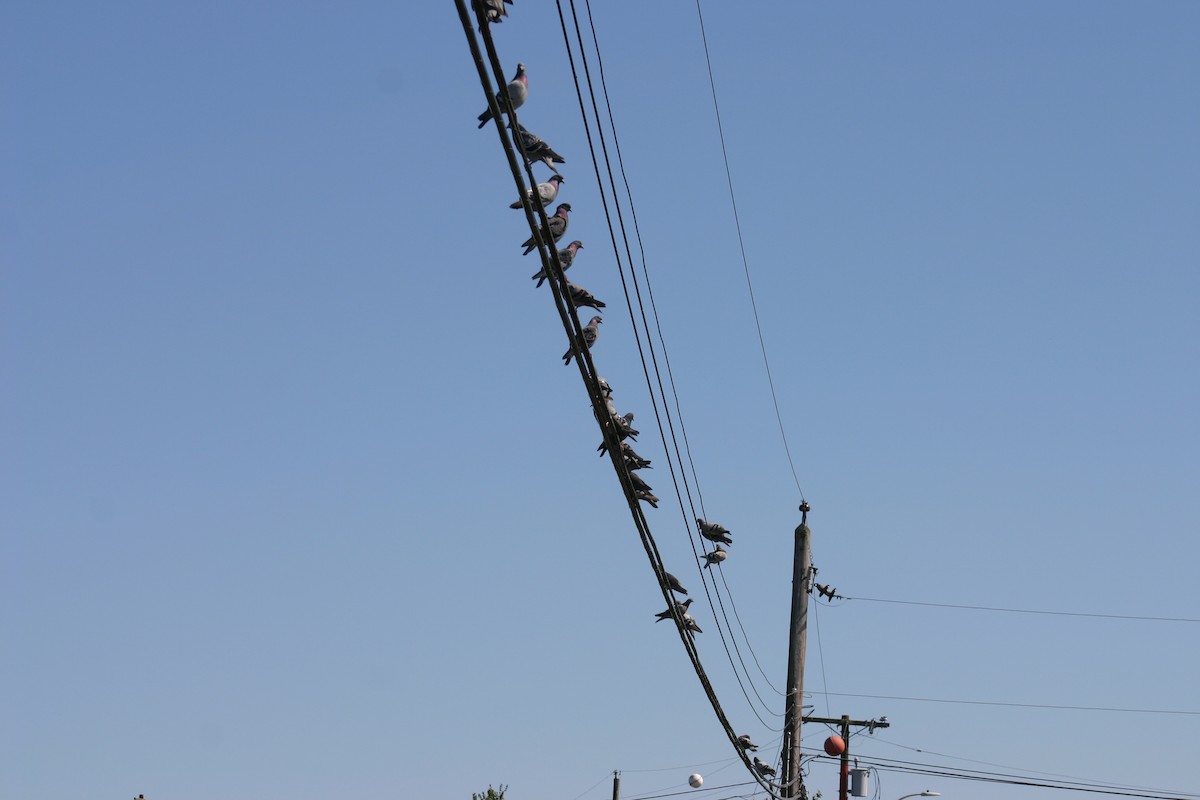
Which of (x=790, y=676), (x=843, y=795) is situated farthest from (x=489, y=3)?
(x=843, y=795)

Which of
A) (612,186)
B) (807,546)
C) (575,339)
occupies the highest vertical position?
(807,546)

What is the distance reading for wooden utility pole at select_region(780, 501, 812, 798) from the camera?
71.3ft

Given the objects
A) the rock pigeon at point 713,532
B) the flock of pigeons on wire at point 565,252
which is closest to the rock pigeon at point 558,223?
the flock of pigeons on wire at point 565,252

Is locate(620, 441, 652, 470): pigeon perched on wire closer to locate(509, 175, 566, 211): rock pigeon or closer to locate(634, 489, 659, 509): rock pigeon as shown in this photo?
locate(634, 489, 659, 509): rock pigeon

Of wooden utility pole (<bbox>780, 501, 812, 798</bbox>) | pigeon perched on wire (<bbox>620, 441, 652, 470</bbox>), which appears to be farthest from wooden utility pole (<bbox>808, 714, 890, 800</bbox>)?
pigeon perched on wire (<bbox>620, 441, 652, 470</bbox>)

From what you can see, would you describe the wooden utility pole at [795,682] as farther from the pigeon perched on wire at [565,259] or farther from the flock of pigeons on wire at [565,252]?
the pigeon perched on wire at [565,259]

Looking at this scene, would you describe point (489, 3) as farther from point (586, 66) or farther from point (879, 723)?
point (879, 723)

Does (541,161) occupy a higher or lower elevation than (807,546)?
lower

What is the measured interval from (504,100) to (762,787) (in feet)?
54.0

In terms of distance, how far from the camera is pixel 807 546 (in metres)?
23.3

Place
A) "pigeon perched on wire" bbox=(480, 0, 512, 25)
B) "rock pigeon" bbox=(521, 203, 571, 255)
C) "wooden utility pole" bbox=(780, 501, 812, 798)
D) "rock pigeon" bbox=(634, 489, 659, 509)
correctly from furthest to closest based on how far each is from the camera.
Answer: "wooden utility pole" bbox=(780, 501, 812, 798) → "rock pigeon" bbox=(634, 489, 659, 509) → "rock pigeon" bbox=(521, 203, 571, 255) → "pigeon perched on wire" bbox=(480, 0, 512, 25)

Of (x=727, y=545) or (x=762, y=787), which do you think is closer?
(x=727, y=545)

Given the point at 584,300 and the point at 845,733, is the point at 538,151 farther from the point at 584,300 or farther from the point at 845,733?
the point at 845,733

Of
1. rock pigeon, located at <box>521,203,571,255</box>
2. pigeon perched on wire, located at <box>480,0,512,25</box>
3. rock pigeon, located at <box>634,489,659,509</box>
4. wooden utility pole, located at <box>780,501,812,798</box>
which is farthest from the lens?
wooden utility pole, located at <box>780,501,812,798</box>
